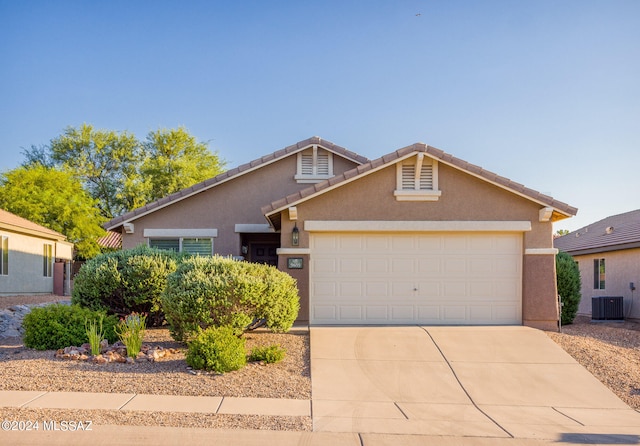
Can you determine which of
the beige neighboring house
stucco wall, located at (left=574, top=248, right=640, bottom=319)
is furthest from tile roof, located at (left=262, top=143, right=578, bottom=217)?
the beige neighboring house

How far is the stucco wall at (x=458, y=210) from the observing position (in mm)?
13461

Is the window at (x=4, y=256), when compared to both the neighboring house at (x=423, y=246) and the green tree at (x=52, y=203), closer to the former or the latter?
the green tree at (x=52, y=203)

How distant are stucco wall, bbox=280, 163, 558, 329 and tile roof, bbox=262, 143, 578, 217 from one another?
0.80ft

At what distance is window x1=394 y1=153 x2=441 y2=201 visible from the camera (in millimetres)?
13531

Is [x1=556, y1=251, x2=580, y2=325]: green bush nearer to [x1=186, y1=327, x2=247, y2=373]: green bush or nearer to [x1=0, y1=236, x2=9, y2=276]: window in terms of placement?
[x1=186, y1=327, x2=247, y2=373]: green bush

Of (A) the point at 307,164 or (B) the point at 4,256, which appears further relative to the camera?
(B) the point at 4,256

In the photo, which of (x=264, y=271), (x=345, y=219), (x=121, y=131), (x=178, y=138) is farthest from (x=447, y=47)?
(x=121, y=131)

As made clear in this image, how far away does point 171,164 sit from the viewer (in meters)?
40.5

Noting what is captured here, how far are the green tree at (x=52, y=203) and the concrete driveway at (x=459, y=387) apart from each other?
2613 cm

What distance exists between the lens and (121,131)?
44312 mm

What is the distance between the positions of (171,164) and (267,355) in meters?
32.2

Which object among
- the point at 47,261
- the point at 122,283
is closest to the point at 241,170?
the point at 122,283

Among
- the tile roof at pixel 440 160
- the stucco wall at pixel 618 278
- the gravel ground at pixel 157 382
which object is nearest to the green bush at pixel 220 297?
the gravel ground at pixel 157 382

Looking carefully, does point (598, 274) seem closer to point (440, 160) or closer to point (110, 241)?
point (440, 160)
